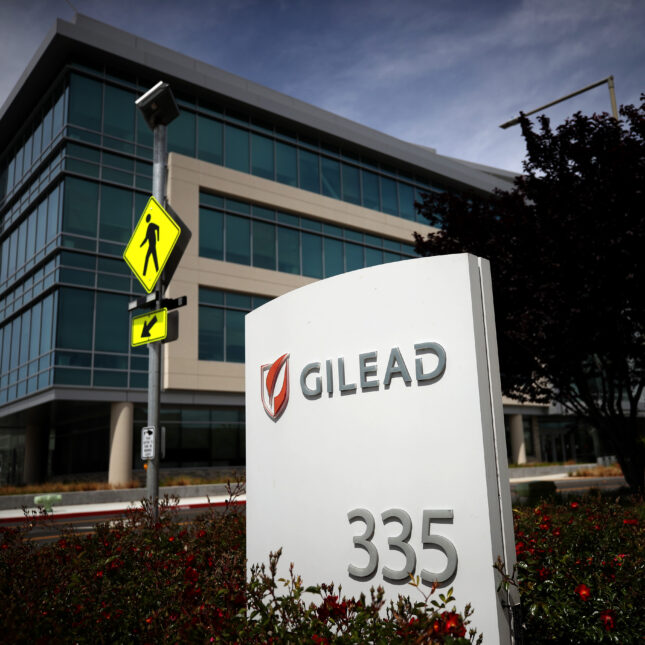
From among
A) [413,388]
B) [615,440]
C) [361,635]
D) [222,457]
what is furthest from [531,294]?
[222,457]

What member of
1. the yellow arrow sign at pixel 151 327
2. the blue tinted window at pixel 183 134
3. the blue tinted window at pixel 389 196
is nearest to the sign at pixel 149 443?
the yellow arrow sign at pixel 151 327

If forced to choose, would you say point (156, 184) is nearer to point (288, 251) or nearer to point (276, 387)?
point (276, 387)

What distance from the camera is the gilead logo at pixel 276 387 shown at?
435 cm

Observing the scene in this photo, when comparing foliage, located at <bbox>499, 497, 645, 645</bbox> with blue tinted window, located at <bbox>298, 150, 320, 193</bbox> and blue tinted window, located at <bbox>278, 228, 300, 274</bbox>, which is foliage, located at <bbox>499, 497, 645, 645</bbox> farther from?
blue tinted window, located at <bbox>298, 150, 320, 193</bbox>

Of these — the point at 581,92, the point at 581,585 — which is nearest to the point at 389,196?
the point at 581,92

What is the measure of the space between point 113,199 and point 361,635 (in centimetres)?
2486

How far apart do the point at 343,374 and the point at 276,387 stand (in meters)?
0.67

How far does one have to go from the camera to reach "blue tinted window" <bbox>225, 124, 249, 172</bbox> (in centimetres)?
2845

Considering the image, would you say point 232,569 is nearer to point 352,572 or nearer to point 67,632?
point 352,572

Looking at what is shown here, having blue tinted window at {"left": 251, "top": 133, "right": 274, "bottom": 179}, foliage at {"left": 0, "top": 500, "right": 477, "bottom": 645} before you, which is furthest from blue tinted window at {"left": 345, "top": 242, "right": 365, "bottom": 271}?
foliage at {"left": 0, "top": 500, "right": 477, "bottom": 645}

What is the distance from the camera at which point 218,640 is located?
9.24 feet

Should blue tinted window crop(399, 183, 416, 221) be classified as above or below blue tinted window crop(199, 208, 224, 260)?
above

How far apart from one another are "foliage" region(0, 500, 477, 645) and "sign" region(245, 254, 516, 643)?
7.9 inches

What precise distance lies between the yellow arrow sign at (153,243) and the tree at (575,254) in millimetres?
7172
